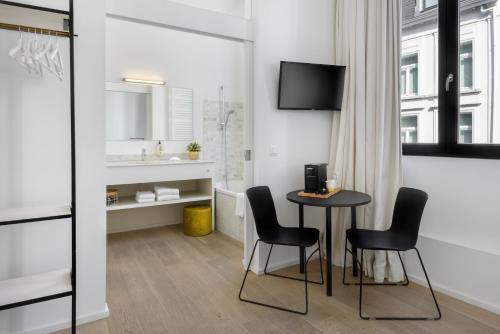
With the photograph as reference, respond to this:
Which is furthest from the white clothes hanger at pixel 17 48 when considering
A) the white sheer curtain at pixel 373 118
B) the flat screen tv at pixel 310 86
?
the white sheer curtain at pixel 373 118

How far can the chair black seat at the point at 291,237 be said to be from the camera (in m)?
2.25

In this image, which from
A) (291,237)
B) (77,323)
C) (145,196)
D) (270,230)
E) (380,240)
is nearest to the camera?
(77,323)

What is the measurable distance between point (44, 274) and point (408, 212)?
242 centimetres

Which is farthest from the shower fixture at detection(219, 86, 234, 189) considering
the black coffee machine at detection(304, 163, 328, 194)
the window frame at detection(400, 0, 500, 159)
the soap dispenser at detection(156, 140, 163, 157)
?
the window frame at detection(400, 0, 500, 159)

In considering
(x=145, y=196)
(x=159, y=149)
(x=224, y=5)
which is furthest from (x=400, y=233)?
(x=224, y=5)

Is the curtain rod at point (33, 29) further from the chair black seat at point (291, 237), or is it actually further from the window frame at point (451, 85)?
the window frame at point (451, 85)

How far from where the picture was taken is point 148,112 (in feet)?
13.7

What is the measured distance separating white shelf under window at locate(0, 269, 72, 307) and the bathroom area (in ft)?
5.57

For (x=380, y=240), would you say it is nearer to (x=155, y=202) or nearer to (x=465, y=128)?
(x=465, y=128)

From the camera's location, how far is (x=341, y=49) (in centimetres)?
300

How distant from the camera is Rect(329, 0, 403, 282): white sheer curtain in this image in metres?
2.61

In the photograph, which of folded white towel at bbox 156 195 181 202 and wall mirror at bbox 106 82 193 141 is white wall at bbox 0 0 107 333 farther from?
wall mirror at bbox 106 82 193 141

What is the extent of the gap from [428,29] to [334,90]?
2.79 feet

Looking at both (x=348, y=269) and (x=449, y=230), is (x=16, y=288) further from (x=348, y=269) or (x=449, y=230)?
(x=449, y=230)
